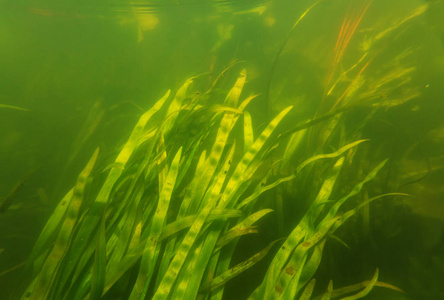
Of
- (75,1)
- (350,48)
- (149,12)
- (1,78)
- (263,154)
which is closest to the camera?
(263,154)

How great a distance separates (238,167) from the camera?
1.39 m

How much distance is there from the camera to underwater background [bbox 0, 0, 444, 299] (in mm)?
1188

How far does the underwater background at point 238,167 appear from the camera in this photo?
119 cm

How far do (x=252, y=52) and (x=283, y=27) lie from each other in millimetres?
1018

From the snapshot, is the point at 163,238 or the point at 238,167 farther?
the point at 238,167

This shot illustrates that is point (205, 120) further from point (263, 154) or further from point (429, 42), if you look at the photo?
point (429, 42)

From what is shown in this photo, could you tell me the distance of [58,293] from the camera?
3.67ft

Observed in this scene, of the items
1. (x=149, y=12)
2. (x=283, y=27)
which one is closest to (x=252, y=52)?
(x=283, y=27)

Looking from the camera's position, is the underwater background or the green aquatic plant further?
the underwater background

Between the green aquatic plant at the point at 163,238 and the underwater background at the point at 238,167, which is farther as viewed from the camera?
the underwater background at the point at 238,167

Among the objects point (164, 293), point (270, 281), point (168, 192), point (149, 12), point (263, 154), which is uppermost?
point (149, 12)

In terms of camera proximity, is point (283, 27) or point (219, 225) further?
point (283, 27)

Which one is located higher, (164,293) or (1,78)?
(1,78)

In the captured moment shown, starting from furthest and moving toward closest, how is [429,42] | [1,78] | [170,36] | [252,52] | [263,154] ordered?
[170,36] < [1,78] < [252,52] < [429,42] < [263,154]
